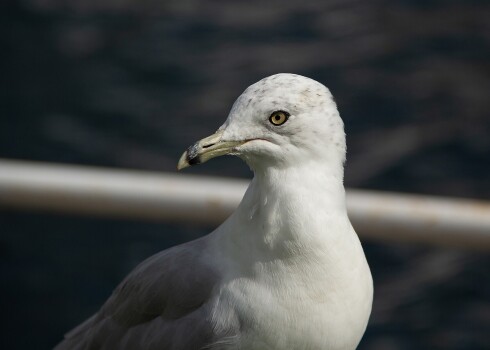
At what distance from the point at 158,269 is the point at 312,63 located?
4.79m

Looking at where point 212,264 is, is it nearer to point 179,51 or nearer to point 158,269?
point 158,269

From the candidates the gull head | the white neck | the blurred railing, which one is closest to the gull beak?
the gull head

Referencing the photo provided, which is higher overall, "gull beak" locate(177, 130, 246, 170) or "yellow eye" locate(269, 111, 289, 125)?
"yellow eye" locate(269, 111, 289, 125)

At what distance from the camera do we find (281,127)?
211cm

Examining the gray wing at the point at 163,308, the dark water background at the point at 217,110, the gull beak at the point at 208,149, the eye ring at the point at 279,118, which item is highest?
the dark water background at the point at 217,110

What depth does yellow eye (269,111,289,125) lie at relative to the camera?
2102 millimetres

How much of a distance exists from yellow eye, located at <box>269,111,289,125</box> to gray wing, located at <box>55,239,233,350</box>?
379 mm

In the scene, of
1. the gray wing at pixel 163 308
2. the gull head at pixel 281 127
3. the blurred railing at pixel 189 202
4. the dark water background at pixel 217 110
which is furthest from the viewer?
the dark water background at pixel 217 110

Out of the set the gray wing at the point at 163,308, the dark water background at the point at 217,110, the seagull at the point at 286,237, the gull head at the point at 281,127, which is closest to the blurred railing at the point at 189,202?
the gray wing at the point at 163,308

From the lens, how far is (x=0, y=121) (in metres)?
6.65

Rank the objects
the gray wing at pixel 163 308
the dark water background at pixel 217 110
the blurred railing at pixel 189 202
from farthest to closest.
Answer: the dark water background at pixel 217 110, the blurred railing at pixel 189 202, the gray wing at pixel 163 308

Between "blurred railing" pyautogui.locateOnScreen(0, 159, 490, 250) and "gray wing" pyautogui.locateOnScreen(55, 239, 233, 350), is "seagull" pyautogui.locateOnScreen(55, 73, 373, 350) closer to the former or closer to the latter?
"gray wing" pyautogui.locateOnScreen(55, 239, 233, 350)

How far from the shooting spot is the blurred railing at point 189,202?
2.50 m

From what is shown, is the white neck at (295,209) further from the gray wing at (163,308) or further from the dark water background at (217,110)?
the dark water background at (217,110)
